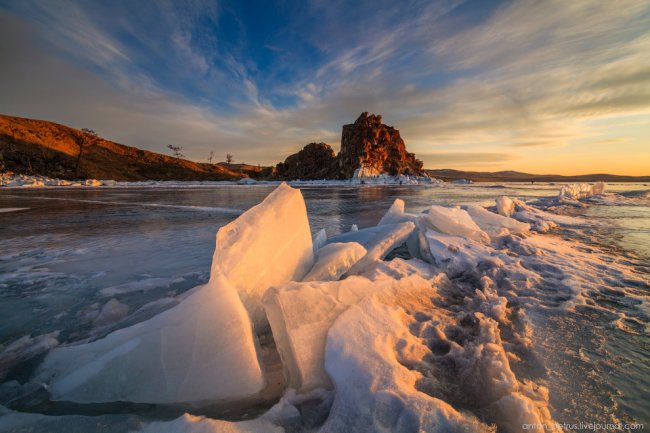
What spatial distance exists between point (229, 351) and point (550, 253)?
14.4 feet

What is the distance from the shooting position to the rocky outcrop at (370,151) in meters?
66.9

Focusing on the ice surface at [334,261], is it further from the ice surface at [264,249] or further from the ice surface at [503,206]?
the ice surface at [503,206]

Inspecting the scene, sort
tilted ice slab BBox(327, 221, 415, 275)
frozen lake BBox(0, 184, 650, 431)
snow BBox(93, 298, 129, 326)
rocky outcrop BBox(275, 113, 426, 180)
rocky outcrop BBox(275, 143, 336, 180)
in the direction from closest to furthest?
1. frozen lake BBox(0, 184, 650, 431)
2. snow BBox(93, 298, 129, 326)
3. tilted ice slab BBox(327, 221, 415, 275)
4. rocky outcrop BBox(275, 113, 426, 180)
5. rocky outcrop BBox(275, 143, 336, 180)

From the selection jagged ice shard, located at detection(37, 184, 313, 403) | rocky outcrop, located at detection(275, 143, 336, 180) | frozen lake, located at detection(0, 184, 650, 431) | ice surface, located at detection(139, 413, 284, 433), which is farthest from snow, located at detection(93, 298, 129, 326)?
rocky outcrop, located at detection(275, 143, 336, 180)

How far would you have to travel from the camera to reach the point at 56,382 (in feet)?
4.60

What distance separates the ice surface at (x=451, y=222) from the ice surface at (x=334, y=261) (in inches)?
75.5

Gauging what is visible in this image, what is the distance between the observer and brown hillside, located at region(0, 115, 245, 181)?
4369 cm

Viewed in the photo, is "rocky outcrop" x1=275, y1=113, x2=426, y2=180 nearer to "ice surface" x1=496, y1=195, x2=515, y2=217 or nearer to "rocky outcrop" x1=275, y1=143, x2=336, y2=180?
"rocky outcrop" x1=275, y1=143, x2=336, y2=180

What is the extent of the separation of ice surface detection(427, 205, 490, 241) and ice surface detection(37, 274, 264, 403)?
337 centimetres

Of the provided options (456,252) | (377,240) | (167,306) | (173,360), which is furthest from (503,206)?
(173,360)

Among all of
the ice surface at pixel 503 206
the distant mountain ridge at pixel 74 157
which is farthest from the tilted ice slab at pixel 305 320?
the distant mountain ridge at pixel 74 157

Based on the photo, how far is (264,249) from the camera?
211 cm

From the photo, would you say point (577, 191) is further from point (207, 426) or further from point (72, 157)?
point (72, 157)

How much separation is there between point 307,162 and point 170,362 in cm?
8901
